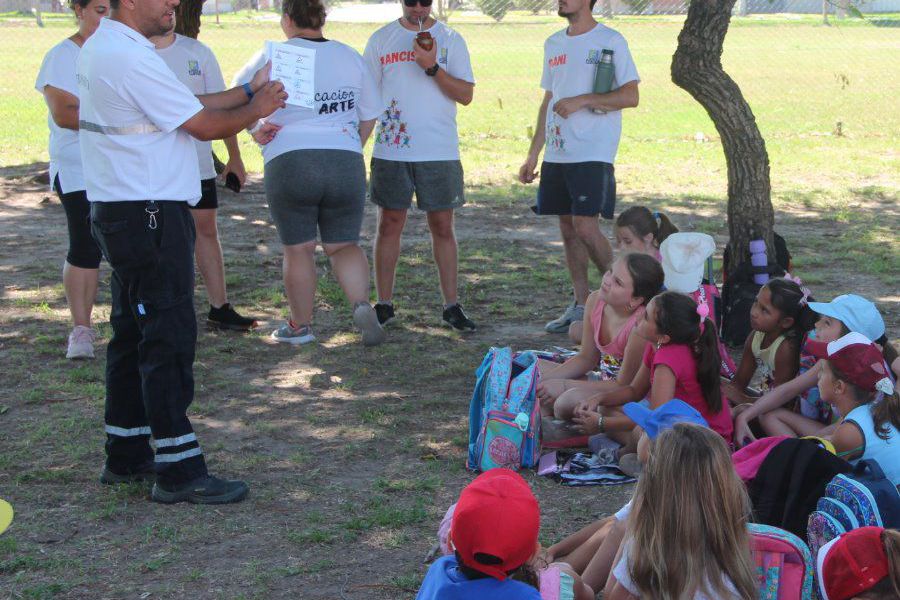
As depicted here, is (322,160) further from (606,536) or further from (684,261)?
(606,536)

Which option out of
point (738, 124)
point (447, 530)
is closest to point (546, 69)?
point (738, 124)

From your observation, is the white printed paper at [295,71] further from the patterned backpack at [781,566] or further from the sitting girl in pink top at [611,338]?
the patterned backpack at [781,566]

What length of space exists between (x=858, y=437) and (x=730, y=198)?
3.25 m

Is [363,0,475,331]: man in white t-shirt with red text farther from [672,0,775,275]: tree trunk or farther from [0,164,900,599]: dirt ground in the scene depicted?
[672,0,775,275]: tree trunk

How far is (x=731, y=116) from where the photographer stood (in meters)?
6.42

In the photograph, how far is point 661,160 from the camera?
13000mm

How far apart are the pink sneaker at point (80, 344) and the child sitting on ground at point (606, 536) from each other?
3.35m

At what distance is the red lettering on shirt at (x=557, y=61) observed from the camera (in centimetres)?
646

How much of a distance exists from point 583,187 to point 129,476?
127 inches

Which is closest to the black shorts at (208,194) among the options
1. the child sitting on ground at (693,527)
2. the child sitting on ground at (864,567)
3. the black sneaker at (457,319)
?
the black sneaker at (457,319)

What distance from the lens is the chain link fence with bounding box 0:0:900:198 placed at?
40.3ft

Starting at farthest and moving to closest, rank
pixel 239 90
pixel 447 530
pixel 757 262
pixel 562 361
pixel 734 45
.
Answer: pixel 734 45 < pixel 757 262 < pixel 562 361 < pixel 239 90 < pixel 447 530

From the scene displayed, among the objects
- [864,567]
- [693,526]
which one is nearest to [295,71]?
[693,526]

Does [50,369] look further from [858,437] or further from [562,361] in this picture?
[858,437]
